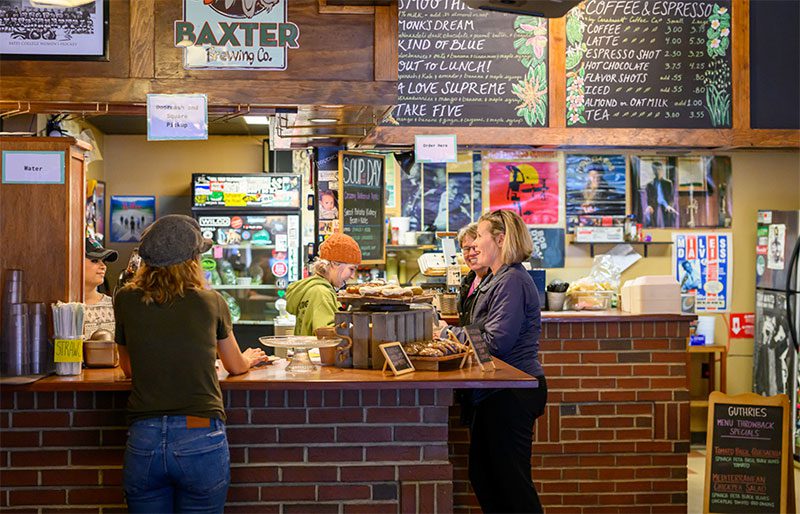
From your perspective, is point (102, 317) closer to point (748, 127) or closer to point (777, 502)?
point (777, 502)

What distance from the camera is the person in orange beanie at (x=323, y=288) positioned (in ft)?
16.8

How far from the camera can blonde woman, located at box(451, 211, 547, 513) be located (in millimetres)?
4289

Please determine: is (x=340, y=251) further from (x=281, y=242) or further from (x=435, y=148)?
(x=281, y=242)

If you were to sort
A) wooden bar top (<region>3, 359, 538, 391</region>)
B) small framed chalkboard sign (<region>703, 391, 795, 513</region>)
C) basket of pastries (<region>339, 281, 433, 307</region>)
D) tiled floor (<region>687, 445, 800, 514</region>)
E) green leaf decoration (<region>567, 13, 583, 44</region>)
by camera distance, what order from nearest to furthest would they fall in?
wooden bar top (<region>3, 359, 538, 391</region>)
basket of pastries (<region>339, 281, 433, 307</region>)
small framed chalkboard sign (<region>703, 391, 795, 513</region>)
tiled floor (<region>687, 445, 800, 514</region>)
green leaf decoration (<region>567, 13, 583, 44</region>)

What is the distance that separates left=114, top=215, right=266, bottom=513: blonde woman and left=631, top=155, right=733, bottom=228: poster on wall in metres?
5.68

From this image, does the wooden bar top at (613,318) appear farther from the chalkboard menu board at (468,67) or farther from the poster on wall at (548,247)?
the poster on wall at (548,247)

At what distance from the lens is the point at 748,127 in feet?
24.0

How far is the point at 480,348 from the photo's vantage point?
4.07m

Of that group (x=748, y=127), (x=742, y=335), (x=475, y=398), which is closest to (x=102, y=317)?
(x=475, y=398)

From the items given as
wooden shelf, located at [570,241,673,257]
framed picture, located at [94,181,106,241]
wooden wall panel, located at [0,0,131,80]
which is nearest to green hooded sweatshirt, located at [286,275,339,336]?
wooden wall panel, located at [0,0,131,80]

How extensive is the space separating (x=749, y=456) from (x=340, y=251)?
2702mm

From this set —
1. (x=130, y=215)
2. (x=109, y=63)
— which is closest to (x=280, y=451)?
(x=109, y=63)

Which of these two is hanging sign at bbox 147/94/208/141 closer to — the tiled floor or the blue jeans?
the blue jeans

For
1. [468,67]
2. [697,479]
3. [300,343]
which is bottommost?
[697,479]
